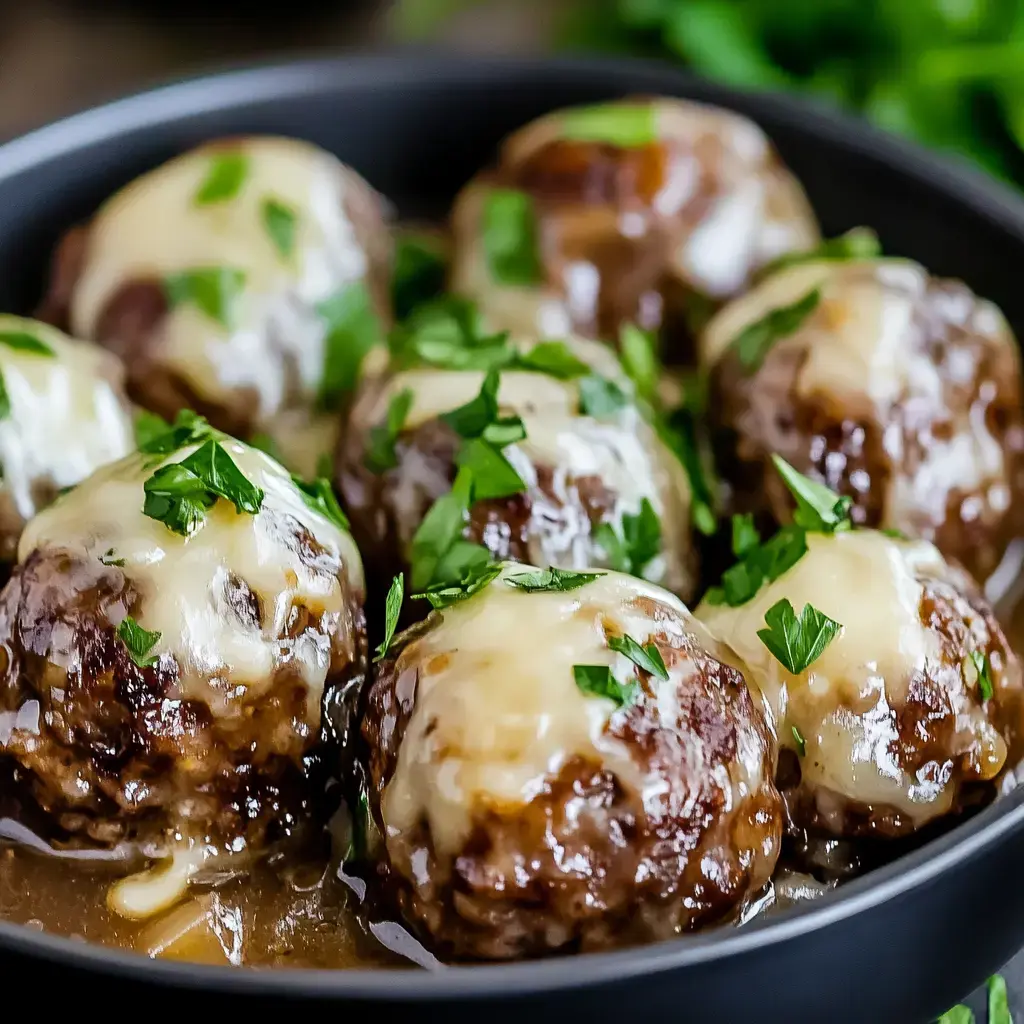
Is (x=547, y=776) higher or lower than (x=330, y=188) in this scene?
lower

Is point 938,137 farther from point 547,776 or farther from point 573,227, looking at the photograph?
point 547,776

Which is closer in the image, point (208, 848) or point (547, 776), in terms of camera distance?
point (547, 776)

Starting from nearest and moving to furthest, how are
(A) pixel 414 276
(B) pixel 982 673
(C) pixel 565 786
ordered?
(C) pixel 565 786 → (B) pixel 982 673 → (A) pixel 414 276

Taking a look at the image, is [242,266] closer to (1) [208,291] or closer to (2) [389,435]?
(1) [208,291]

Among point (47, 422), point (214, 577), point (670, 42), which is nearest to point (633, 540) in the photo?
point (214, 577)

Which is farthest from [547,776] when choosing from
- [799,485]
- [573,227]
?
[573,227]

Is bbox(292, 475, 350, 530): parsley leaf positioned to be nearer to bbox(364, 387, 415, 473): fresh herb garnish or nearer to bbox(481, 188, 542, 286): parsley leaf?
bbox(364, 387, 415, 473): fresh herb garnish
